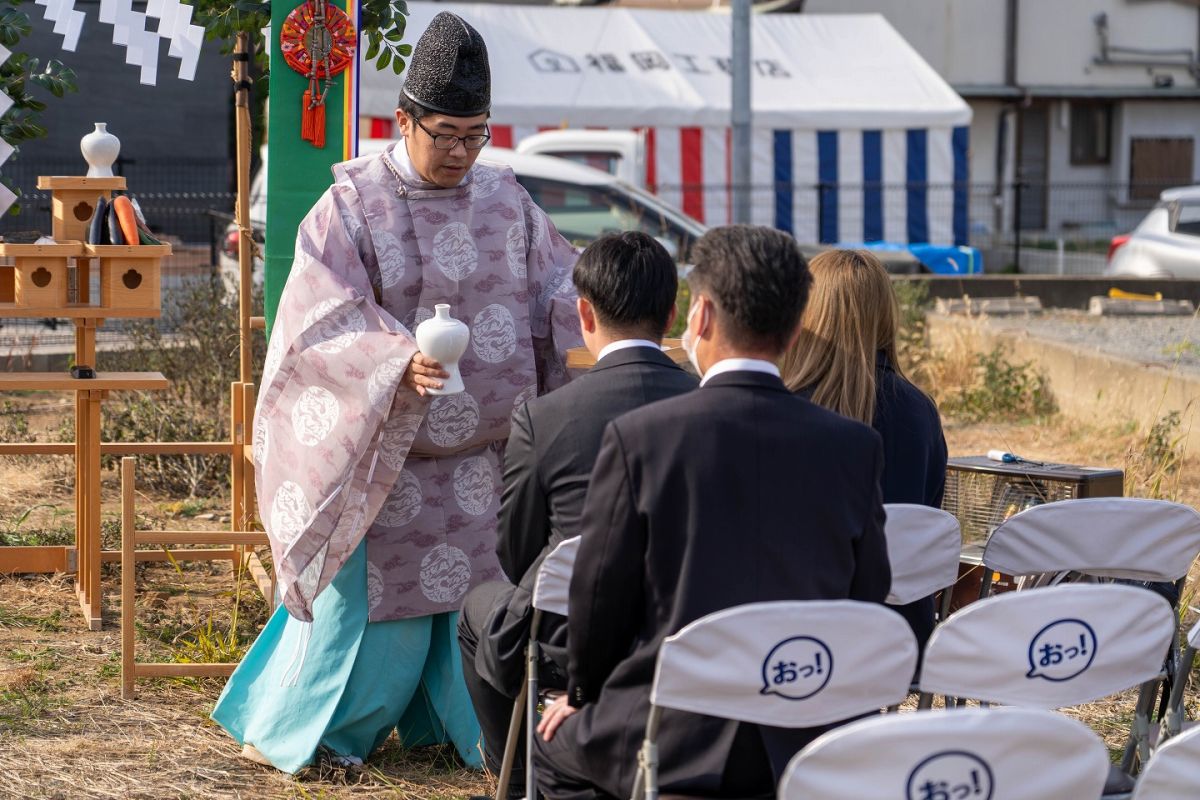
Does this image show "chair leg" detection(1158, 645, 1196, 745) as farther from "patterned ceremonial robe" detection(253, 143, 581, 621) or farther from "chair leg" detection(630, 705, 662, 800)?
"patterned ceremonial robe" detection(253, 143, 581, 621)

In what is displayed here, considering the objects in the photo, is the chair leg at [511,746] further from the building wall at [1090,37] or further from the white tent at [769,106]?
the building wall at [1090,37]

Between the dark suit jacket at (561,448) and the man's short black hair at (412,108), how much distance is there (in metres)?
1.01

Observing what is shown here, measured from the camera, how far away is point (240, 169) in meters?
5.00

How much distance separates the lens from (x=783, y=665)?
2.33 metres

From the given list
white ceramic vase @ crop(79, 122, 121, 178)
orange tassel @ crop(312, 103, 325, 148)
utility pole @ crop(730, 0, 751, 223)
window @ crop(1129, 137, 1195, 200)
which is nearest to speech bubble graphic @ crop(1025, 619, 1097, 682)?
orange tassel @ crop(312, 103, 325, 148)

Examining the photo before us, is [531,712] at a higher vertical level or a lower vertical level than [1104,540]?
lower

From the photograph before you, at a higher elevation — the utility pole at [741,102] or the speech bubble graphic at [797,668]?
the utility pole at [741,102]

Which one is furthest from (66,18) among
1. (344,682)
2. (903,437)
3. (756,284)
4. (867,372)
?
(756,284)

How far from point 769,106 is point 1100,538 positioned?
13.9 meters

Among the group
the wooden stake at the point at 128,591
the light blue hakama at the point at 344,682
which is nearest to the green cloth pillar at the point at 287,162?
the wooden stake at the point at 128,591

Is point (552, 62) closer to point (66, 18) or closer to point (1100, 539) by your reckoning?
point (66, 18)

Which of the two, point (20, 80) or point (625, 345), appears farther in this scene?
point (20, 80)

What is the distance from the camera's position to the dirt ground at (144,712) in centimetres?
375

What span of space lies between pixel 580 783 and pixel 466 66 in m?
1.71
